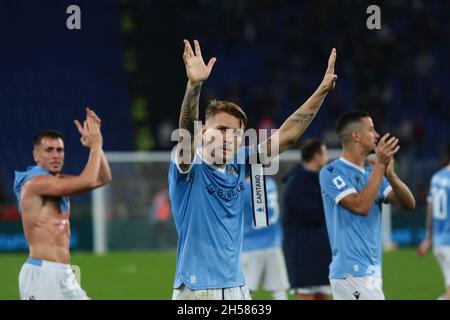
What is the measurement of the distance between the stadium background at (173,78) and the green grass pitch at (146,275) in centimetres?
99

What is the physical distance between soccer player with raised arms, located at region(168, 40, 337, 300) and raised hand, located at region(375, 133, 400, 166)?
120cm

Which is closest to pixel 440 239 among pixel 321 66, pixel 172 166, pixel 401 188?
pixel 401 188

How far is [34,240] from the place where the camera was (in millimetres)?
7305

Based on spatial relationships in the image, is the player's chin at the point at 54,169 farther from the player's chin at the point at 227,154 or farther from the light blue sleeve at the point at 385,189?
the light blue sleeve at the point at 385,189

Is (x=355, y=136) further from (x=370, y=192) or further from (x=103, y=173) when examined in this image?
(x=103, y=173)

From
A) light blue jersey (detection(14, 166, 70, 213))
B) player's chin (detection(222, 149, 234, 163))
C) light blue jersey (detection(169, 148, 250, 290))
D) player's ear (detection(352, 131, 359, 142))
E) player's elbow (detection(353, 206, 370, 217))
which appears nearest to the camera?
player's chin (detection(222, 149, 234, 163))

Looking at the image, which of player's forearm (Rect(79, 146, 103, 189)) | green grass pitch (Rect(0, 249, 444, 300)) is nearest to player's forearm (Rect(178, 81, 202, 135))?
player's forearm (Rect(79, 146, 103, 189))

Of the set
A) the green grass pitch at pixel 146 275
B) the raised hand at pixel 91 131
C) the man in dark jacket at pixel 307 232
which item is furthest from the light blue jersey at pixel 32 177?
the green grass pitch at pixel 146 275

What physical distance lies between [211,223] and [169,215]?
1548cm

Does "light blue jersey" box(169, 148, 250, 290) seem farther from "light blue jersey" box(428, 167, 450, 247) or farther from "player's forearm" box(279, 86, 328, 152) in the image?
"light blue jersey" box(428, 167, 450, 247)

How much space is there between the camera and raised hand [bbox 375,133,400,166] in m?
6.72

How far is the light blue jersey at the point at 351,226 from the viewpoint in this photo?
23.4ft

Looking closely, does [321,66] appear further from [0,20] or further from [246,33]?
[0,20]

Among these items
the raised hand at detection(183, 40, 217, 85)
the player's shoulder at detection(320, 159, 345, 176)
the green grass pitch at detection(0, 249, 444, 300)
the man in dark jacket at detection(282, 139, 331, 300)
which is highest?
the raised hand at detection(183, 40, 217, 85)
